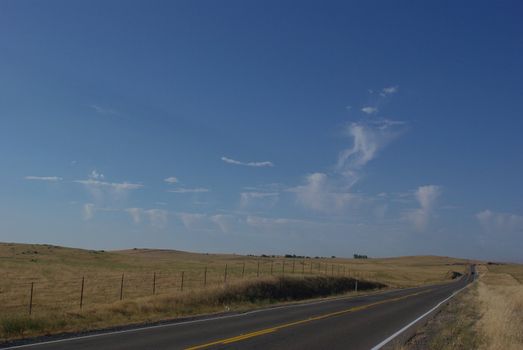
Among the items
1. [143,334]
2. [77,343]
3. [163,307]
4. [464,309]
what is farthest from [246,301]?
[77,343]

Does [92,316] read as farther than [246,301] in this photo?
No

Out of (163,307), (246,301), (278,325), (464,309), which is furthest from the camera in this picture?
(246,301)

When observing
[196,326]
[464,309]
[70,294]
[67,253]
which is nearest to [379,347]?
[196,326]

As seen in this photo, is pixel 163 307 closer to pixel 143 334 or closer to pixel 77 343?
pixel 143 334

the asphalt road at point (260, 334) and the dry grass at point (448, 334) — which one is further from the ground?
the dry grass at point (448, 334)

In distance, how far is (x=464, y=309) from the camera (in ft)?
88.0

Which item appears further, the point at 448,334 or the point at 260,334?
the point at 448,334

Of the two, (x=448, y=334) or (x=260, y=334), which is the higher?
(x=448, y=334)

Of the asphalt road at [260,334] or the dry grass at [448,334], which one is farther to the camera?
the dry grass at [448,334]

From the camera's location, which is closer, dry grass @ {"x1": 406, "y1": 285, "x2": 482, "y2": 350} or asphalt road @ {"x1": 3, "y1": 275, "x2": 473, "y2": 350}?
asphalt road @ {"x1": 3, "y1": 275, "x2": 473, "y2": 350}

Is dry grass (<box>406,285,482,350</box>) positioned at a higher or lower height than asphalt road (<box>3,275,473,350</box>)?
higher

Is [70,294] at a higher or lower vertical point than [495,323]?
lower

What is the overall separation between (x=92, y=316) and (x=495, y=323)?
1389 centimetres

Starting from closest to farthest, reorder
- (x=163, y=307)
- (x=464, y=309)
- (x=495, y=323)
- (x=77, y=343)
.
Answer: (x=77, y=343) < (x=495, y=323) < (x=163, y=307) < (x=464, y=309)
